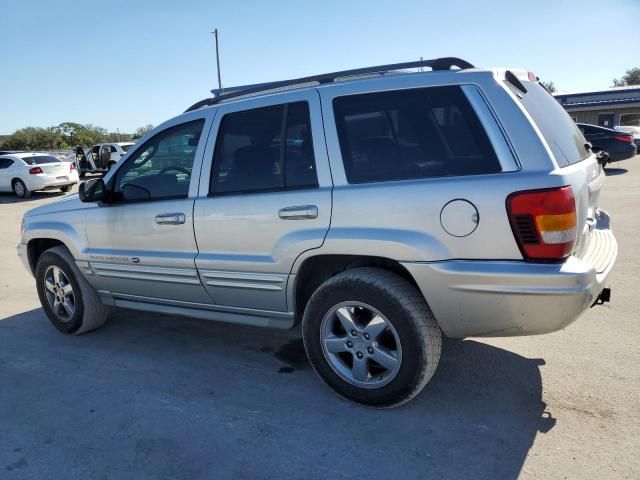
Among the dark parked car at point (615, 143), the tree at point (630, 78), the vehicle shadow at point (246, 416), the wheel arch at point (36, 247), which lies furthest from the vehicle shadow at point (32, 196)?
the tree at point (630, 78)

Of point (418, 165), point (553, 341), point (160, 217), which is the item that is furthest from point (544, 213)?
point (160, 217)

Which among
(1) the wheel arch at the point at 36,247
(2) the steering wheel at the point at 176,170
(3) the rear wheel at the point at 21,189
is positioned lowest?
(1) the wheel arch at the point at 36,247

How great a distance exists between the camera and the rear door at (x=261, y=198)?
305 centimetres

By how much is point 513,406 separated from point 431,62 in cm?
208

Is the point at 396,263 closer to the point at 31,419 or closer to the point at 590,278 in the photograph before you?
the point at 590,278

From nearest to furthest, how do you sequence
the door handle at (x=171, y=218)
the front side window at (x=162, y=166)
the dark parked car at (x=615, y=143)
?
the door handle at (x=171, y=218), the front side window at (x=162, y=166), the dark parked car at (x=615, y=143)

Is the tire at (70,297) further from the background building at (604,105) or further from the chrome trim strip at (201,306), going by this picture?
the background building at (604,105)

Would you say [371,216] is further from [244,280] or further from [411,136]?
[244,280]

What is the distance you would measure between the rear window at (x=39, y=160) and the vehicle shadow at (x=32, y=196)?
1112 mm

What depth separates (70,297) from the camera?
4.43 metres

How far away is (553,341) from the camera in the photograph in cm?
382

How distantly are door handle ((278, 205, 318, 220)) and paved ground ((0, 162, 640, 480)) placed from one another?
115cm

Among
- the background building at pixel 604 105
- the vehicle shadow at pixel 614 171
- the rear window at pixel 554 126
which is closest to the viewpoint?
the rear window at pixel 554 126

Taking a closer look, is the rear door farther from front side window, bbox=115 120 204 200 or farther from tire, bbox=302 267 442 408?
tire, bbox=302 267 442 408
